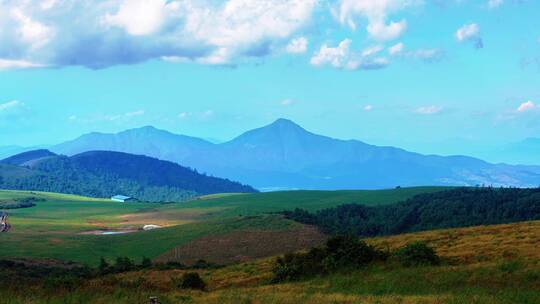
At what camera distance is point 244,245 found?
122125mm

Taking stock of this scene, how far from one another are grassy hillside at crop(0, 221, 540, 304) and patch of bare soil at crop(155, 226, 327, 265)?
68.7 metres

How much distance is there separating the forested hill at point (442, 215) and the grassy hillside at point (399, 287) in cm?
11266

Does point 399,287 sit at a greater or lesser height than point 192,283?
greater

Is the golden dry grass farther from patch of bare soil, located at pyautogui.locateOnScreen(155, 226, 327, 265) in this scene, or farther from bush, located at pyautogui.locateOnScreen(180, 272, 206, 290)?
patch of bare soil, located at pyautogui.locateOnScreen(155, 226, 327, 265)

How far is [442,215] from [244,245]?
78624 mm

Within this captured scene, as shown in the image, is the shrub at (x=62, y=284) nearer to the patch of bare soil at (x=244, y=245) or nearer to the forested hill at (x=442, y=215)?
the patch of bare soil at (x=244, y=245)

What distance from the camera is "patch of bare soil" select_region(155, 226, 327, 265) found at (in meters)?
110

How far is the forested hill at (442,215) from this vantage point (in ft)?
543

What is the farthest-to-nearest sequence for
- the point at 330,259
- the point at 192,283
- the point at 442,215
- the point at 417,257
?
the point at 442,215 < the point at 192,283 < the point at 330,259 < the point at 417,257

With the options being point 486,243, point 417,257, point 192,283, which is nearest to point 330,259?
point 417,257

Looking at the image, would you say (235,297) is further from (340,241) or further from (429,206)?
(429,206)

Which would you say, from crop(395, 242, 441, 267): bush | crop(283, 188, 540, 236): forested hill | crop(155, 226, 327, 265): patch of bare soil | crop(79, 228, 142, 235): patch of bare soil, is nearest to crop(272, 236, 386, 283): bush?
crop(395, 242, 441, 267): bush

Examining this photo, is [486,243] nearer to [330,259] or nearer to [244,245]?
[330,259]

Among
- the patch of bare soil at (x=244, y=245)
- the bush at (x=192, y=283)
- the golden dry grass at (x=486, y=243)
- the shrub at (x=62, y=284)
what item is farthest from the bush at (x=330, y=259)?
the patch of bare soil at (x=244, y=245)
